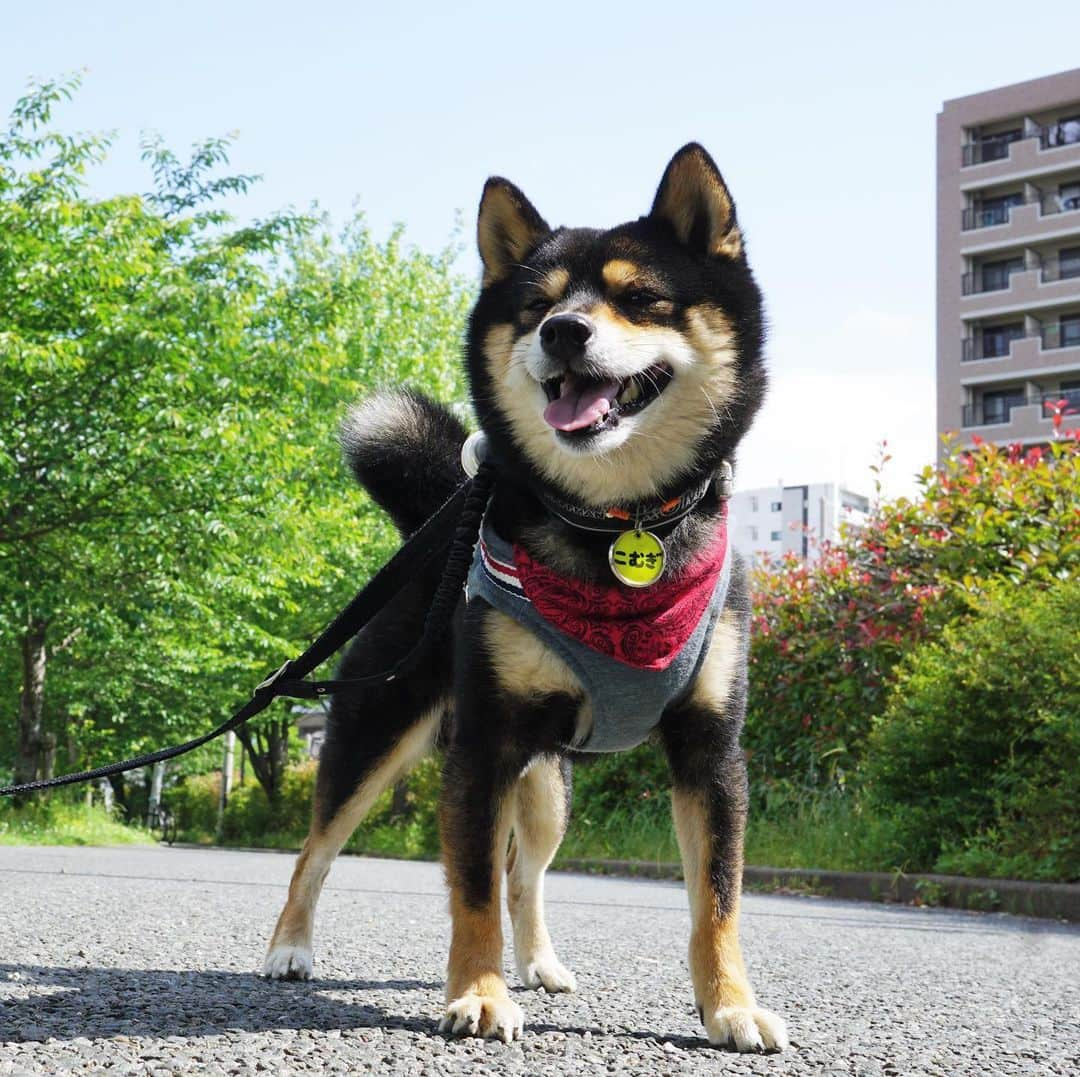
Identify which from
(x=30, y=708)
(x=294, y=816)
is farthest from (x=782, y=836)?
(x=294, y=816)

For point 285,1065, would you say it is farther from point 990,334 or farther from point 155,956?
point 990,334

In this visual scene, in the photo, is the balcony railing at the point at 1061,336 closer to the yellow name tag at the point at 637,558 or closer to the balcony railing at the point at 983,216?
the balcony railing at the point at 983,216

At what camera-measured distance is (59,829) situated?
762 inches

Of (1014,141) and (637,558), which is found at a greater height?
(1014,141)

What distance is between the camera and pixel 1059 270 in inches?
2036

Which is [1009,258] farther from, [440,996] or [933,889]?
[440,996]

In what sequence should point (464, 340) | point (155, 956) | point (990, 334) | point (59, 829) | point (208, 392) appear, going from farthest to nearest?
1. point (990, 334)
2. point (59, 829)
3. point (208, 392)
4. point (155, 956)
5. point (464, 340)

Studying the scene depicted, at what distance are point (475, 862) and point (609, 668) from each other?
538 mm

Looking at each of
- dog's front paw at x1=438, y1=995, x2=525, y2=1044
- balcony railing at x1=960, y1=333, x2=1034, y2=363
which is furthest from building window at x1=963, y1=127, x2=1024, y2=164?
dog's front paw at x1=438, y1=995, x2=525, y2=1044

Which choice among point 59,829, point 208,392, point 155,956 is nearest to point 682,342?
point 155,956

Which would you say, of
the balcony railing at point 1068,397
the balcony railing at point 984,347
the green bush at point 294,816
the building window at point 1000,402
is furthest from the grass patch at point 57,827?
the balcony railing at point 984,347

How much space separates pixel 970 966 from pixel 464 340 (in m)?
3.27

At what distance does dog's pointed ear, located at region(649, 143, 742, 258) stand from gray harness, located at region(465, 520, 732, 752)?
902mm

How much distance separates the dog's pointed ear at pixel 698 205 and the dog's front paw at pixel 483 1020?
189cm
